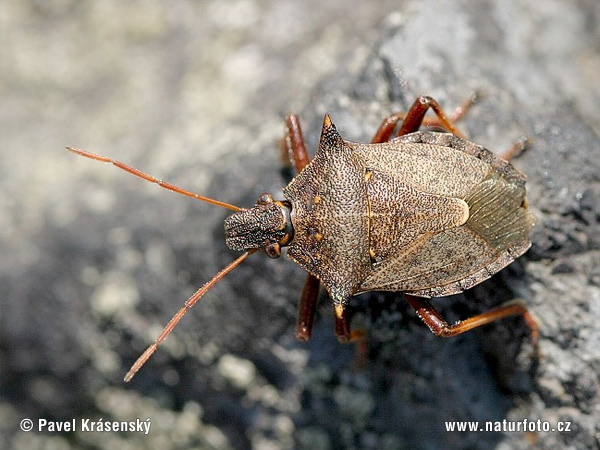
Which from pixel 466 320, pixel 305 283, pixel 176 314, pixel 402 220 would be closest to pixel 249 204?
pixel 305 283

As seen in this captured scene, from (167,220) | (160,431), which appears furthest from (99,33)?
(160,431)

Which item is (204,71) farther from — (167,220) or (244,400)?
(244,400)

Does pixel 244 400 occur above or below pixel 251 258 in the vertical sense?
below

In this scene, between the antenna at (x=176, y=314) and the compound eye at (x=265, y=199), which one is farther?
the compound eye at (x=265, y=199)

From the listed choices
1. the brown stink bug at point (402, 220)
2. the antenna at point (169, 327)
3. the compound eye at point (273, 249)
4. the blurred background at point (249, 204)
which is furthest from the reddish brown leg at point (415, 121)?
the antenna at point (169, 327)

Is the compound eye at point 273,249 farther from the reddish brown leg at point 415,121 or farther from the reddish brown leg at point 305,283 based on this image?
the reddish brown leg at point 415,121

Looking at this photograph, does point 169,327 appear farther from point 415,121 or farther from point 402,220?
point 415,121
